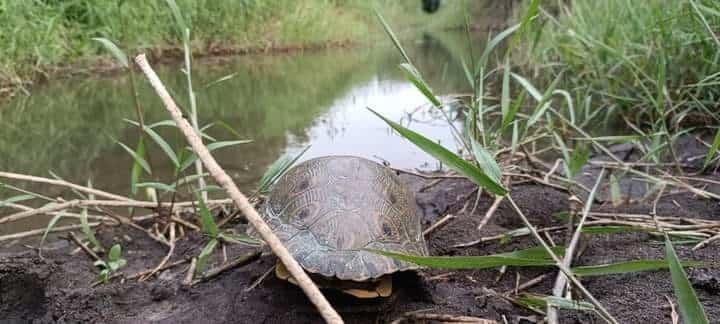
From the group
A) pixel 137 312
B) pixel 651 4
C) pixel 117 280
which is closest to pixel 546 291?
pixel 137 312

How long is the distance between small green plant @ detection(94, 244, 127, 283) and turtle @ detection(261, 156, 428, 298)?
455mm

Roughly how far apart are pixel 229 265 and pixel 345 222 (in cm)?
40

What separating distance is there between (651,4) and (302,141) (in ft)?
7.27

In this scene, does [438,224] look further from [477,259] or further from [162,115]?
[162,115]

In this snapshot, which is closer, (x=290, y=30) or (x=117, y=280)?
(x=117, y=280)

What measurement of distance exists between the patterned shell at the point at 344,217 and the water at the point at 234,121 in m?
0.26

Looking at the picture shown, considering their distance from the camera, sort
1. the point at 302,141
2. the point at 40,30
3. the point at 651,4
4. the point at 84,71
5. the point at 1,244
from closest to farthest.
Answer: the point at 1,244, the point at 651,4, the point at 302,141, the point at 40,30, the point at 84,71

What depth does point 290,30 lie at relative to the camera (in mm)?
9578

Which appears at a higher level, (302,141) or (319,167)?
(319,167)

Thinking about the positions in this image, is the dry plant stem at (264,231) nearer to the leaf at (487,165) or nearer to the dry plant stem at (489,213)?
the leaf at (487,165)

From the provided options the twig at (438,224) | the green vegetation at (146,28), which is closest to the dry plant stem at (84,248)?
the green vegetation at (146,28)

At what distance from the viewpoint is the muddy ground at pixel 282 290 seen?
1284 millimetres

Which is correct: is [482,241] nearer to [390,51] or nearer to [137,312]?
[137,312]

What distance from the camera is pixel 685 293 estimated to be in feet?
2.42
